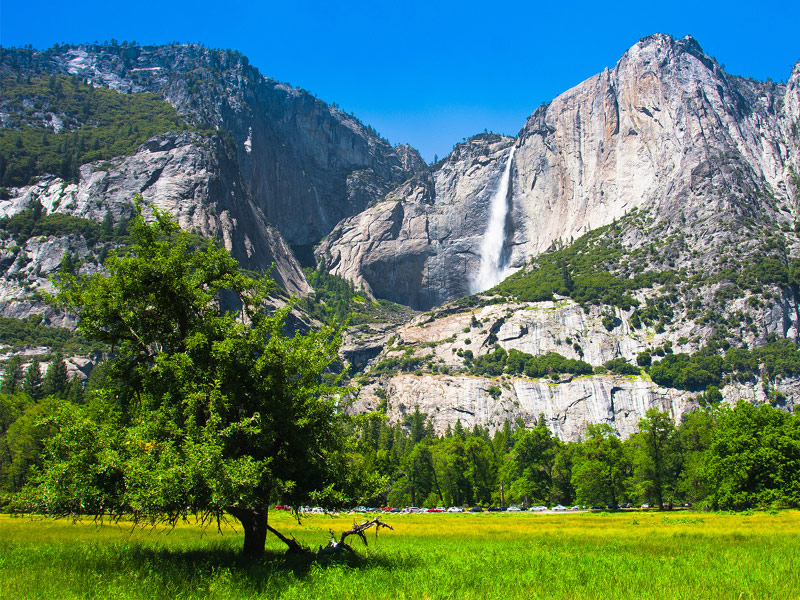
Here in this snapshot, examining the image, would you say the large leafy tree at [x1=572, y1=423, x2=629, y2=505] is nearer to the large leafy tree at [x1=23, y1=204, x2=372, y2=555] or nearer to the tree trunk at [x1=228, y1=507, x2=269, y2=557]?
the large leafy tree at [x1=23, y1=204, x2=372, y2=555]

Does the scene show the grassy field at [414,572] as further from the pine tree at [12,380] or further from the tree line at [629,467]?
the pine tree at [12,380]

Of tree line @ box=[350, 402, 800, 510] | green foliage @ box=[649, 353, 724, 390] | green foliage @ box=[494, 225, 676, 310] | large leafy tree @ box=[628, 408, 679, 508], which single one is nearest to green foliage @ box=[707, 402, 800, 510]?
tree line @ box=[350, 402, 800, 510]

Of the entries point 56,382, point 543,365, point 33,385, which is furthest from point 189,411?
point 543,365

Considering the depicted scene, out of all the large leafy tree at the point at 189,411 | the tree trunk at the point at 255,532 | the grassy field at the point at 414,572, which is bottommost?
the grassy field at the point at 414,572

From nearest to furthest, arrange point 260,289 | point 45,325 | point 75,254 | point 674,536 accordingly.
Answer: point 260,289
point 674,536
point 45,325
point 75,254

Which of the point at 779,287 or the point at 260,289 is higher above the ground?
the point at 779,287

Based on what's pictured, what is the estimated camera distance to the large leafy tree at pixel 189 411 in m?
14.9

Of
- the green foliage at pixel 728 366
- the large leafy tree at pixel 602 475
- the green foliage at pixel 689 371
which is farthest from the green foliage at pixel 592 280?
the large leafy tree at pixel 602 475

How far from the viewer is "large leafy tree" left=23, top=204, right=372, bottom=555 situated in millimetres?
14914

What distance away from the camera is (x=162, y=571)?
50.1ft

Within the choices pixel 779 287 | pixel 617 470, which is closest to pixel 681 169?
pixel 779 287

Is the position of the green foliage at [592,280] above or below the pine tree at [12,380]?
above

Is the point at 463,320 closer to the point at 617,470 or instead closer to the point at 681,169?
the point at 681,169

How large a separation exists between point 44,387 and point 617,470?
87.6 metres
